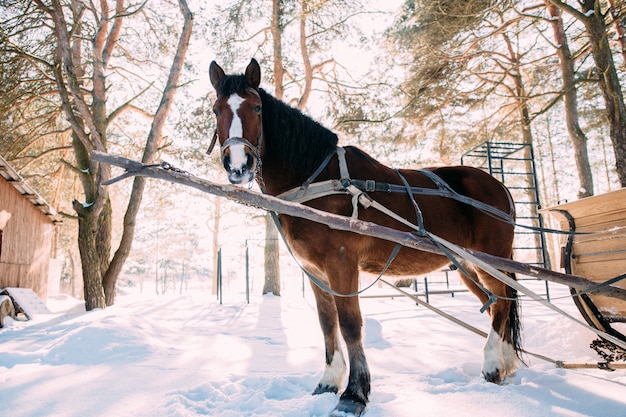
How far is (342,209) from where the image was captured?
8.94 ft

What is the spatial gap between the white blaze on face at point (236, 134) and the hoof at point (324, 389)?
1.71m

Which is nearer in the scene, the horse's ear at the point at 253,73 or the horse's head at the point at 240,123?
the horse's head at the point at 240,123

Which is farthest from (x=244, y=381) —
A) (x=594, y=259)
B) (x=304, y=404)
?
(x=594, y=259)

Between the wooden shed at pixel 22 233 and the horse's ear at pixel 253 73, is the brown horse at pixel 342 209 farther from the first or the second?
the wooden shed at pixel 22 233

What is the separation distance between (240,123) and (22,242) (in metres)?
11.0

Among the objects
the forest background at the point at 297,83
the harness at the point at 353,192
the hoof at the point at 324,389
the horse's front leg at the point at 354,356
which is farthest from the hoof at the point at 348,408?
the forest background at the point at 297,83

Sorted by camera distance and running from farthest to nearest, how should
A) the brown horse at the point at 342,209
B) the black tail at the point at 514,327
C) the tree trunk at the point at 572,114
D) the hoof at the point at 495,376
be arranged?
1. the tree trunk at the point at 572,114
2. the black tail at the point at 514,327
3. the hoof at the point at 495,376
4. the brown horse at the point at 342,209

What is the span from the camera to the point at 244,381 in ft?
9.62

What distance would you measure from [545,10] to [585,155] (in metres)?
3.92

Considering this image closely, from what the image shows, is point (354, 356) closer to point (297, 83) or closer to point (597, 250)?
point (597, 250)

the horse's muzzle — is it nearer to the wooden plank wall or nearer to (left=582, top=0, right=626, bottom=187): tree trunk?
(left=582, top=0, right=626, bottom=187): tree trunk

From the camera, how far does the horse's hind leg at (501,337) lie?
9.78ft

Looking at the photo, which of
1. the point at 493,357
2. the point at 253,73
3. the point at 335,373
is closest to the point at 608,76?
the point at 493,357

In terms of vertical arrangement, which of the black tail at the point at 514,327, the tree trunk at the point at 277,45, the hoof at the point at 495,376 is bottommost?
the hoof at the point at 495,376
